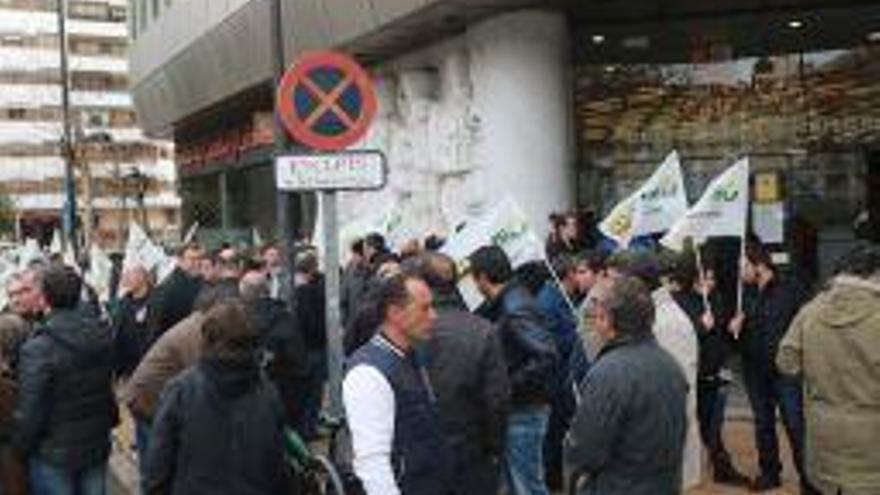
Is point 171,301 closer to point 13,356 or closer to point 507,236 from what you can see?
point 13,356

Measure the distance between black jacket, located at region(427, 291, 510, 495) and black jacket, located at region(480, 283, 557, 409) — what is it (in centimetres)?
148

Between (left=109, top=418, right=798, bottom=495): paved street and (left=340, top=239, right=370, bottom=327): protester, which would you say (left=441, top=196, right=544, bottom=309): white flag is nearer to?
(left=109, top=418, right=798, bottom=495): paved street

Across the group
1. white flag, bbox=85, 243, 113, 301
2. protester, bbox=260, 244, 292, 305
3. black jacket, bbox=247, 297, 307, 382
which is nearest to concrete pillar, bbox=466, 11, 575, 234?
protester, bbox=260, 244, 292, 305

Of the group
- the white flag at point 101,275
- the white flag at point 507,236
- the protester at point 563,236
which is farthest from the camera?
the white flag at point 101,275

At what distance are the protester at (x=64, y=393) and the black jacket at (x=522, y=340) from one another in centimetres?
209

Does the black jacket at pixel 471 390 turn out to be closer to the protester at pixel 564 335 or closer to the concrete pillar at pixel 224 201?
the protester at pixel 564 335

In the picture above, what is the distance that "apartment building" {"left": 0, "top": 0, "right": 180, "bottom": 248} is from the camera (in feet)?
315

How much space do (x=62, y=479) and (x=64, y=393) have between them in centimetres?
56

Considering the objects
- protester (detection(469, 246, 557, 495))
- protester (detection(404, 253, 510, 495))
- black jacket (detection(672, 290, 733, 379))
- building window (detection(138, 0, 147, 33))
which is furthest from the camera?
building window (detection(138, 0, 147, 33))

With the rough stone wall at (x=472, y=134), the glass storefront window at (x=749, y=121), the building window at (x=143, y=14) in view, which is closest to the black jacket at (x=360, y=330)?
the rough stone wall at (x=472, y=134)

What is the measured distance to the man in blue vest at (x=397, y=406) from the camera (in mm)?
6246

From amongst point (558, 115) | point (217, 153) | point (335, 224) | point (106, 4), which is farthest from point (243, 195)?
point (106, 4)

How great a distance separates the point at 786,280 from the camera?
37.0ft

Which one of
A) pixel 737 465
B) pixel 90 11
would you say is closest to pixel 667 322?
pixel 737 465
